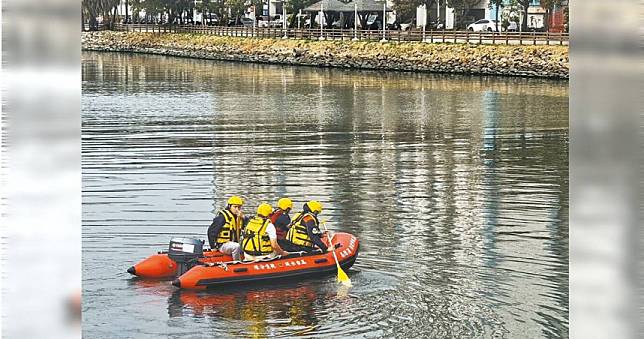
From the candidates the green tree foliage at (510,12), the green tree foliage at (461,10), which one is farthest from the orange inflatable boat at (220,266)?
the green tree foliage at (461,10)

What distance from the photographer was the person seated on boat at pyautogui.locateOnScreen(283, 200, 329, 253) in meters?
14.0

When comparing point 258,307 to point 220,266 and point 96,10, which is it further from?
point 96,10

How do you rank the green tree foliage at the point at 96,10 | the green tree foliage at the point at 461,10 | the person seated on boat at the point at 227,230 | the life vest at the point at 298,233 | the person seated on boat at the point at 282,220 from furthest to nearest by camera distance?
the green tree foliage at the point at 96,10, the green tree foliage at the point at 461,10, the person seated on boat at the point at 282,220, the life vest at the point at 298,233, the person seated on boat at the point at 227,230

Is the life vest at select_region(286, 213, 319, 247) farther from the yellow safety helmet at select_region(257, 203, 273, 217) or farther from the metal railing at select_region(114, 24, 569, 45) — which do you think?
the metal railing at select_region(114, 24, 569, 45)

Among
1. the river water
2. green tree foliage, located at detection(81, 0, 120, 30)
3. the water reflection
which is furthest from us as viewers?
green tree foliage, located at detection(81, 0, 120, 30)

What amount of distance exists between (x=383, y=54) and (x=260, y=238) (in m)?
55.5


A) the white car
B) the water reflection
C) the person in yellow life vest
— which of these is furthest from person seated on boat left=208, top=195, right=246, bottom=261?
the white car

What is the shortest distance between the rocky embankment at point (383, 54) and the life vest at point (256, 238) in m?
43.0

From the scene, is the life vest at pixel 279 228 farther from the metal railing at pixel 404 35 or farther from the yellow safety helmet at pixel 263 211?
the metal railing at pixel 404 35

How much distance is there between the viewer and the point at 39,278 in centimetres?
248

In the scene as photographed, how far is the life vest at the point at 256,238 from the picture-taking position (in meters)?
13.6

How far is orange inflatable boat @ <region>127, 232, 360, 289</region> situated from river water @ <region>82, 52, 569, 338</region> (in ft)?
0.57

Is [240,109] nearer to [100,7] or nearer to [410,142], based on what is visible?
[410,142]

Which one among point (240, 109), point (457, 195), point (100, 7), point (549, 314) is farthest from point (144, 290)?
point (100, 7)
